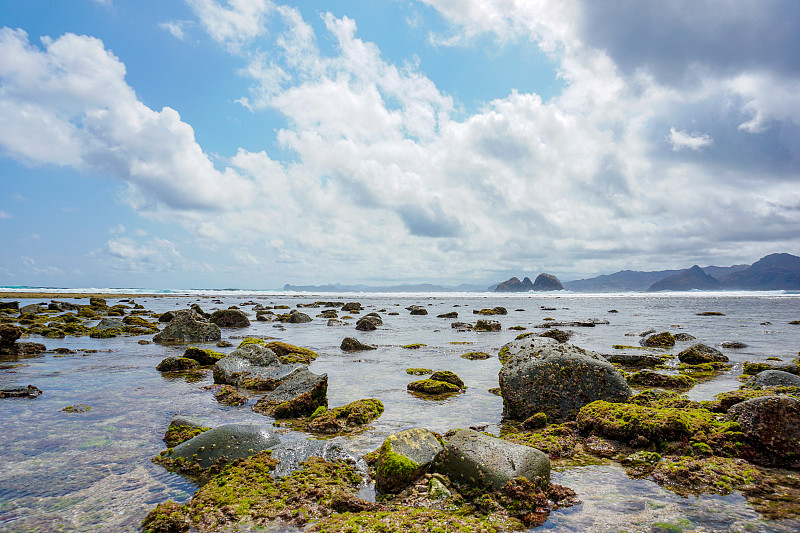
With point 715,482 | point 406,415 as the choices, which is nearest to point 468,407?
point 406,415

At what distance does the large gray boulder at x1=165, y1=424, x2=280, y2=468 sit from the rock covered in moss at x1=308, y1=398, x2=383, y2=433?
1.54 meters

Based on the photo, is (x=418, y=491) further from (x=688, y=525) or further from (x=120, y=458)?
(x=120, y=458)

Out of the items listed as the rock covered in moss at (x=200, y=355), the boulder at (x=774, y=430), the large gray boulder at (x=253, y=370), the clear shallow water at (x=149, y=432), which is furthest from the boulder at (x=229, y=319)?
the boulder at (x=774, y=430)

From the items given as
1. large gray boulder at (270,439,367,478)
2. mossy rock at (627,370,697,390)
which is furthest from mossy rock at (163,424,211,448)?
mossy rock at (627,370,697,390)

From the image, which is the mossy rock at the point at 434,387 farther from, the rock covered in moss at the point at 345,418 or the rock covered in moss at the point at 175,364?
the rock covered in moss at the point at 175,364

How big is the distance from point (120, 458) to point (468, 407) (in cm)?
776

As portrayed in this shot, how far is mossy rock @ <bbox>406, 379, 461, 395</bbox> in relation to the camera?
12.0 metres

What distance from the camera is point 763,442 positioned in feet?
22.2

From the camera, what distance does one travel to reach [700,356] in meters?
16.6

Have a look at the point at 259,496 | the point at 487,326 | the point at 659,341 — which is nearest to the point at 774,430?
the point at 259,496

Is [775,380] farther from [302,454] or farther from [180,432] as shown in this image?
[180,432]

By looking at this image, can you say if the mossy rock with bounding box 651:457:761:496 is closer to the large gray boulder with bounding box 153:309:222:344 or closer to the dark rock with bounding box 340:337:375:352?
the dark rock with bounding box 340:337:375:352

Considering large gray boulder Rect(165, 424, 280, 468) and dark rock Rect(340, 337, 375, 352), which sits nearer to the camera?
large gray boulder Rect(165, 424, 280, 468)

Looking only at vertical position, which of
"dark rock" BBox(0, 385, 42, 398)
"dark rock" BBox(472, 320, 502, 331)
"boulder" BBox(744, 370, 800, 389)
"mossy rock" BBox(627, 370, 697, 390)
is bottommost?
"dark rock" BBox(472, 320, 502, 331)
